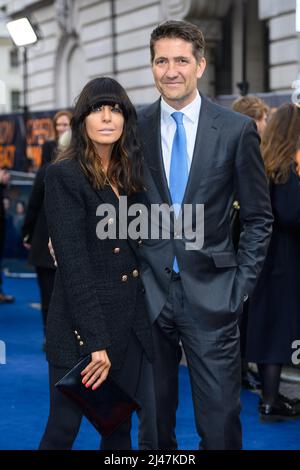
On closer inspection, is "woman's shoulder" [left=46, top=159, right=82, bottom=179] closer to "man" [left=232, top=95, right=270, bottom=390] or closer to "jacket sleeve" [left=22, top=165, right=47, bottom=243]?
"man" [left=232, top=95, right=270, bottom=390]

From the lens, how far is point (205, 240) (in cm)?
362

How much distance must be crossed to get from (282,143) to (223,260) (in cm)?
179

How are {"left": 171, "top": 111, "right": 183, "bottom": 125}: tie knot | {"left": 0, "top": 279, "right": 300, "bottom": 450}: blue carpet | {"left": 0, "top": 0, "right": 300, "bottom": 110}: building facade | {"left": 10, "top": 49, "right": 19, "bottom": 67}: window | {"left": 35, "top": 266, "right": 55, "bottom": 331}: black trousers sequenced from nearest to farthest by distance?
1. {"left": 171, "top": 111, "right": 183, "bottom": 125}: tie knot
2. {"left": 0, "top": 279, "right": 300, "bottom": 450}: blue carpet
3. {"left": 35, "top": 266, "right": 55, "bottom": 331}: black trousers
4. {"left": 0, "top": 0, "right": 300, "bottom": 110}: building facade
5. {"left": 10, "top": 49, "right": 19, "bottom": 67}: window

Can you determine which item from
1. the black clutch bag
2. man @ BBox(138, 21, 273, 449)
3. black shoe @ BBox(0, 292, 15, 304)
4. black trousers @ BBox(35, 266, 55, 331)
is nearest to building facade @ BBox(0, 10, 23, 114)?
black shoe @ BBox(0, 292, 15, 304)

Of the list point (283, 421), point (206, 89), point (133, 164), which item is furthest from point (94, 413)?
point (206, 89)

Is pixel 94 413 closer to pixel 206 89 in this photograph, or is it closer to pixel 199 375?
pixel 199 375

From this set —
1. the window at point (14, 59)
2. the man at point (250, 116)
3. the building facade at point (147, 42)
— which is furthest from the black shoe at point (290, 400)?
the window at point (14, 59)

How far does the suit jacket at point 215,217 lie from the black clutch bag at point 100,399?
385mm

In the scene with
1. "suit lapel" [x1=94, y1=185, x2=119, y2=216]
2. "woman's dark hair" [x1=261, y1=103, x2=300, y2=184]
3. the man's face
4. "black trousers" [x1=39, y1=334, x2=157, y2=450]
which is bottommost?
"black trousers" [x1=39, y1=334, x2=157, y2=450]

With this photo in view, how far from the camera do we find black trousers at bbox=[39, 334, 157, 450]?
11.0 feet

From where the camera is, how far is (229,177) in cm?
363

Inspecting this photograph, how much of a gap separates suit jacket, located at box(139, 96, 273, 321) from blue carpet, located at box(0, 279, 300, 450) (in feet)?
4.82

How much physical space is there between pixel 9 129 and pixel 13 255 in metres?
5.34

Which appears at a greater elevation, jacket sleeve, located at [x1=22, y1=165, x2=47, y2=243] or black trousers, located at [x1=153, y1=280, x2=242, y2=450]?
jacket sleeve, located at [x1=22, y1=165, x2=47, y2=243]
